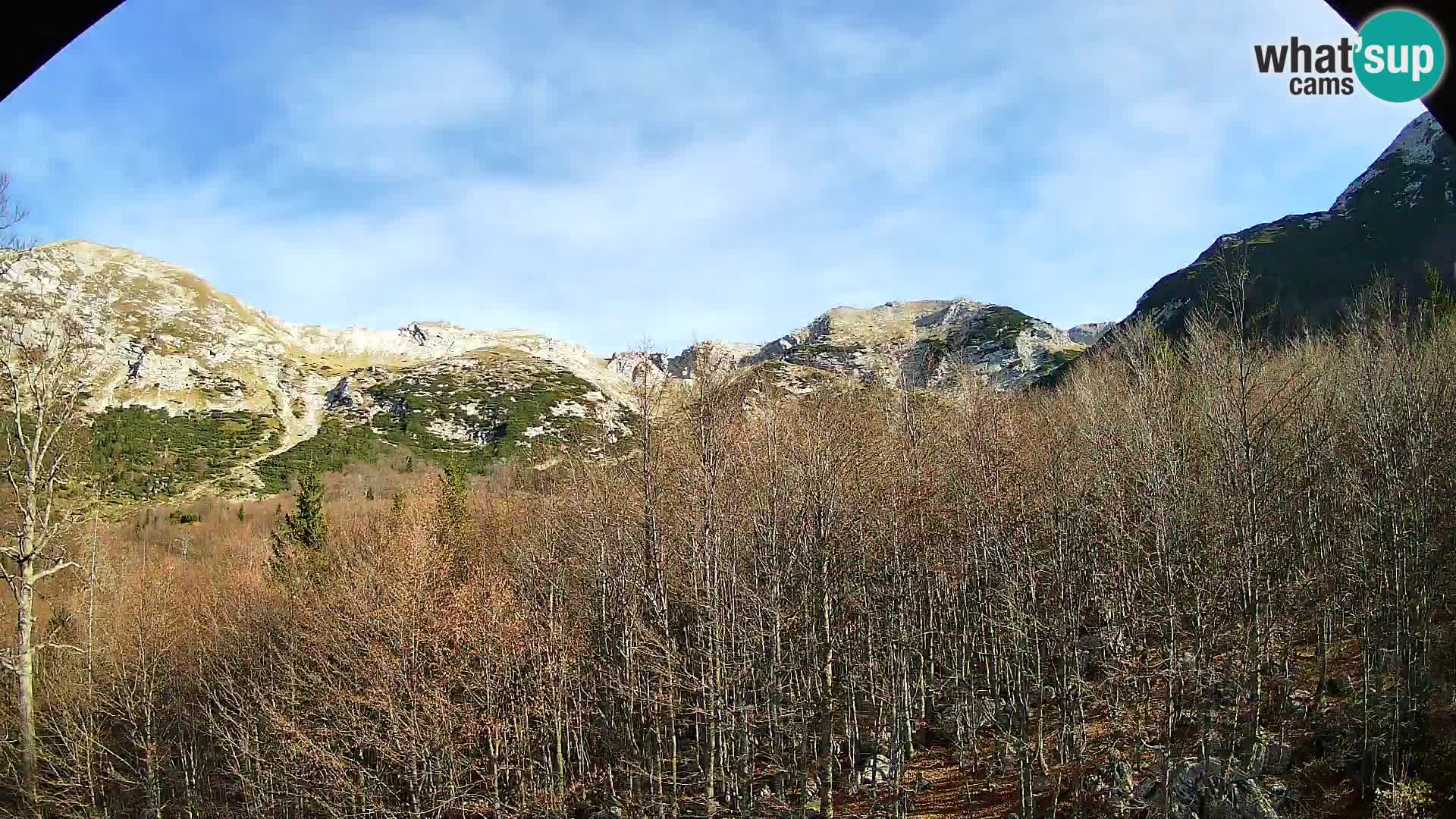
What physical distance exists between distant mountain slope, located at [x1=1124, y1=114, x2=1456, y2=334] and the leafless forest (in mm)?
52864

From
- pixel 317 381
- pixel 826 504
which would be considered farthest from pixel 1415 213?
pixel 317 381

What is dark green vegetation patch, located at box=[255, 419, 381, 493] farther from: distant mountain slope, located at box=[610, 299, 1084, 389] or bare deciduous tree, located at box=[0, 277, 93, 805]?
bare deciduous tree, located at box=[0, 277, 93, 805]

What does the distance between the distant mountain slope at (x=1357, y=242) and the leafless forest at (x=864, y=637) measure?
5286 cm

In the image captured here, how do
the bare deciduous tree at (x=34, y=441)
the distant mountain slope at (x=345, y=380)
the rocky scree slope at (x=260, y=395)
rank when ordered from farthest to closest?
the rocky scree slope at (x=260, y=395), the distant mountain slope at (x=345, y=380), the bare deciduous tree at (x=34, y=441)

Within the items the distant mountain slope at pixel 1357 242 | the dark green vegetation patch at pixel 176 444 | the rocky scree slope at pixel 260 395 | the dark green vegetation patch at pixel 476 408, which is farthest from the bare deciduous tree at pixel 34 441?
the distant mountain slope at pixel 1357 242

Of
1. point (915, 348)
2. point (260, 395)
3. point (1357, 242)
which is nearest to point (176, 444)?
point (260, 395)

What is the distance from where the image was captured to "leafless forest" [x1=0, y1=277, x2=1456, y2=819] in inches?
627

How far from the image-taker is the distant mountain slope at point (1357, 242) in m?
71.5

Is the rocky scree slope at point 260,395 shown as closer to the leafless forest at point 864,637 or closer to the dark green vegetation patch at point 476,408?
the dark green vegetation patch at point 476,408

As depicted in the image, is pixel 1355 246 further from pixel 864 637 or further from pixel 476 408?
pixel 476 408

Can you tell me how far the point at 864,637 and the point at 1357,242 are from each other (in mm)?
89480

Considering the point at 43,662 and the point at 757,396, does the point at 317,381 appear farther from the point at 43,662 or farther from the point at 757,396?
the point at 757,396

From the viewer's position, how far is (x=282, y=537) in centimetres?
3600

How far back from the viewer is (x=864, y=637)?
21.7 metres
